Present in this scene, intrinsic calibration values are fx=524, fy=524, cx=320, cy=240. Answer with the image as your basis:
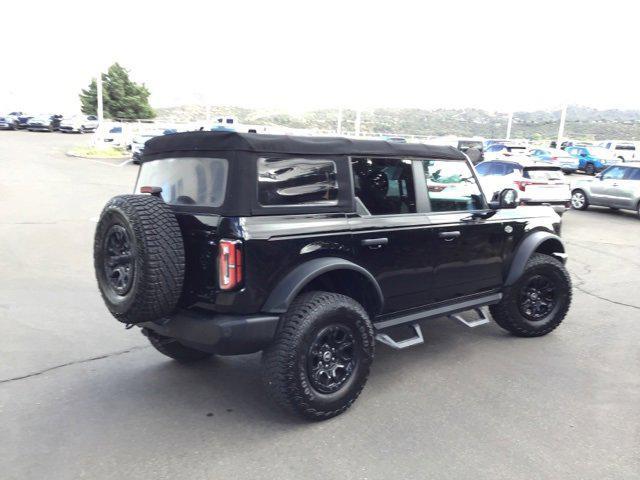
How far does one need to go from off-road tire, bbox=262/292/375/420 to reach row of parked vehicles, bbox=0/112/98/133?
46067mm

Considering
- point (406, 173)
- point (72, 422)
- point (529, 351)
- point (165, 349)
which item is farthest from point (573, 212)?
point (72, 422)

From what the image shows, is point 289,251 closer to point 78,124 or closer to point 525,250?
point 525,250

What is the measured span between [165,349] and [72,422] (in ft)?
3.30

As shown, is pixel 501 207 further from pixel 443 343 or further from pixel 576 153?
pixel 576 153

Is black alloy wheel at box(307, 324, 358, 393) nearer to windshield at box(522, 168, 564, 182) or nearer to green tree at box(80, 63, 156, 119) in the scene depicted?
windshield at box(522, 168, 564, 182)

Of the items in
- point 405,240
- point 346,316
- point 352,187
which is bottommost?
point 346,316

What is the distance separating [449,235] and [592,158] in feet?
94.7

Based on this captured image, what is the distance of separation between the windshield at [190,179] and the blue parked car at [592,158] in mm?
30005

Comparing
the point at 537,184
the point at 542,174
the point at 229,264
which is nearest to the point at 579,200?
the point at 542,174

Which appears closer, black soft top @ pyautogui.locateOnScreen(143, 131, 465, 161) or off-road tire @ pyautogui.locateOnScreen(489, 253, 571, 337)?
black soft top @ pyautogui.locateOnScreen(143, 131, 465, 161)

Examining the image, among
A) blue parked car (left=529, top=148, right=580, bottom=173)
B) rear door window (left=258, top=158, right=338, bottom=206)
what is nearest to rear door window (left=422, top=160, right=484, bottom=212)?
rear door window (left=258, top=158, right=338, bottom=206)

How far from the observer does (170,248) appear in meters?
3.24

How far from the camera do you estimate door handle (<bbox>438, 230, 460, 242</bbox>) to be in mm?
4375

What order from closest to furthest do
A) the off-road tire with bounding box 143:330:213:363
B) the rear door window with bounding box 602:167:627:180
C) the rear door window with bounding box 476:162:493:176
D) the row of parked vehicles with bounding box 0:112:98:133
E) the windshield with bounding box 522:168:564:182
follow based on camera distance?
1. the off-road tire with bounding box 143:330:213:363
2. the windshield with bounding box 522:168:564:182
3. the rear door window with bounding box 476:162:493:176
4. the rear door window with bounding box 602:167:627:180
5. the row of parked vehicles with bounding box 0:112:98:133
